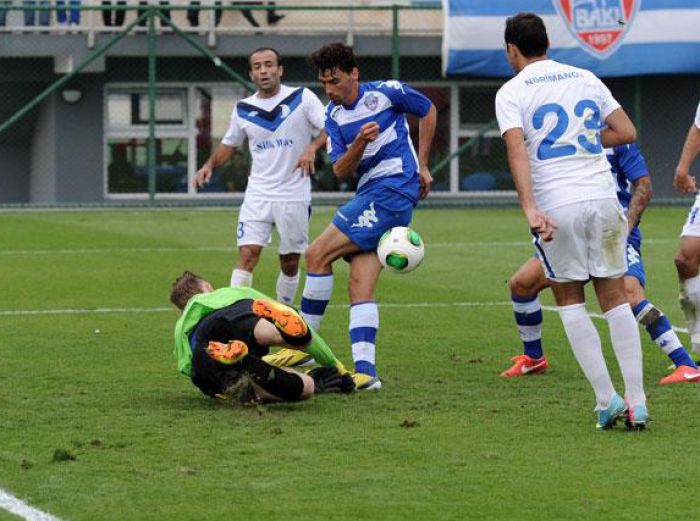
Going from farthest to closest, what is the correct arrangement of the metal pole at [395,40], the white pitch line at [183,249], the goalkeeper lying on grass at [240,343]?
the metal pole at [395,40], the white pitch line at [183,249], the goalkeeper lying on grass at [240,343]

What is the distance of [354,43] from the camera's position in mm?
30109

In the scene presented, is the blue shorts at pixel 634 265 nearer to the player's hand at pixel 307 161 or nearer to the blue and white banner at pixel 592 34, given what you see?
the player's hand at pixel 307 161

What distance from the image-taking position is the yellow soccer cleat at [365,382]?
366 inches

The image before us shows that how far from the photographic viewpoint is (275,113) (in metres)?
12.4

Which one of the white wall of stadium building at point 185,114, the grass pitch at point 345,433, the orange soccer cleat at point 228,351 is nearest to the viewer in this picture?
the grass pitch at point 345,433

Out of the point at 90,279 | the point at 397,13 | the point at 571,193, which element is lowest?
the point at 90,279

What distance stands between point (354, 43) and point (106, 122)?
4.82 meters

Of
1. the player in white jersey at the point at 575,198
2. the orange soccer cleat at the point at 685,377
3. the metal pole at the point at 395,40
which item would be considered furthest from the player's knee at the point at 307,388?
the metal pole at the point at 395,40

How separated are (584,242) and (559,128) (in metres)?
0.56

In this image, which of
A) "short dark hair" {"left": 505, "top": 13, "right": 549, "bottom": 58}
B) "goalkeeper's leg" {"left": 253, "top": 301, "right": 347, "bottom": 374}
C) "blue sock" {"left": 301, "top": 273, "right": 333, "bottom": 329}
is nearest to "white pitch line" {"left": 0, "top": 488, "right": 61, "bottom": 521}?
"goalkeeper's leg" {"left": 253, "top": 301, "right": 347, "bottom": 374}

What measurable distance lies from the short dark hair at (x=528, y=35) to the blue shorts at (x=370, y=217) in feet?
6.46

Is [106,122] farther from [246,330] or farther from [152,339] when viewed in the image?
[246,330]

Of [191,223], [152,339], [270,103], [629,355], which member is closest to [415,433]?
[629,355]

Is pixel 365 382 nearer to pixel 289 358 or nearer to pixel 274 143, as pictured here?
pixel 289 358
